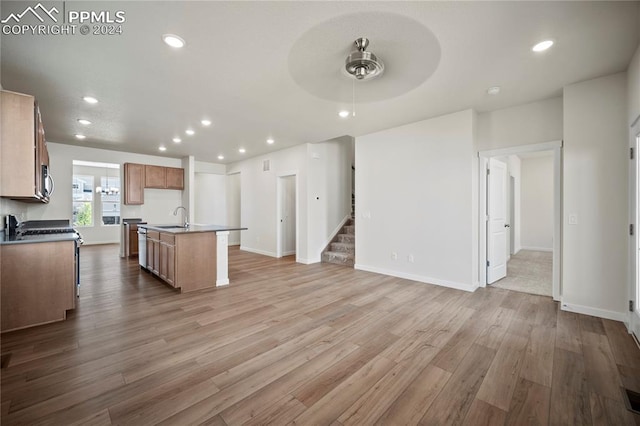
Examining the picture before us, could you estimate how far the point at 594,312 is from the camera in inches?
118

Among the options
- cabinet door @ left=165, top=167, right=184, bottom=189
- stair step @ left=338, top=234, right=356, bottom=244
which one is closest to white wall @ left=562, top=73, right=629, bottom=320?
stair step @ left=338, top=234, right=356, bottom=244

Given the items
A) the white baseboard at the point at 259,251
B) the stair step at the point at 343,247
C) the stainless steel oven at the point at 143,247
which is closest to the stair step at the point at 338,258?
the stair step at the point at 343,247

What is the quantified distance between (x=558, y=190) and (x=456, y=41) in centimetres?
256

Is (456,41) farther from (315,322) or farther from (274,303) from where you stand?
(274,303)

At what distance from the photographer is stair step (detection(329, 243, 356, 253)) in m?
6.07

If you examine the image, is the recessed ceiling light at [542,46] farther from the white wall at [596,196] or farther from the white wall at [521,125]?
the white wall at [521,125]

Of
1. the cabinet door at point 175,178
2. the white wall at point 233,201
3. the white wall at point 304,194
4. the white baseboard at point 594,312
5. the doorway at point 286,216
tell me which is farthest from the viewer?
the white wall at point 233,201

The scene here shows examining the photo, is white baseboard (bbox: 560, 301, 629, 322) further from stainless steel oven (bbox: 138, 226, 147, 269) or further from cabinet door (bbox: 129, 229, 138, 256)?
cabinet door (bbox: 129, 229, 138, 256)

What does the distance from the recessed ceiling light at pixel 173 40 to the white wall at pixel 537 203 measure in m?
9.38

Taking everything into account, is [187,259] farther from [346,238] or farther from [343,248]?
[346,238]

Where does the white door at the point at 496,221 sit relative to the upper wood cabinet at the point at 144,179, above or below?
below

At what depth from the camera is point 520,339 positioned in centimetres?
249

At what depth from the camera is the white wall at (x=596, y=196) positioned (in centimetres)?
286

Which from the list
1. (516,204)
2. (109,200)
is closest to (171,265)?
(109,200)
